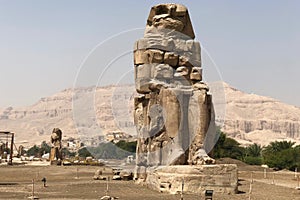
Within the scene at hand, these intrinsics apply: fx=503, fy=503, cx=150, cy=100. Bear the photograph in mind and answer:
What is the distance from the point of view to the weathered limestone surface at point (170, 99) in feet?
67.9

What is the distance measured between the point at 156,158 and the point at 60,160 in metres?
25.3

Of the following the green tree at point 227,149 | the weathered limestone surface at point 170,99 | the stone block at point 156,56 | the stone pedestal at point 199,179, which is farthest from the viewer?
the green tree at point 227,149

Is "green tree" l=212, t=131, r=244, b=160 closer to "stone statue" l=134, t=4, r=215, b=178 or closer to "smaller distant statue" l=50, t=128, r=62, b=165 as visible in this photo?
"smaller distant statue" l=50, t=128, r=62, b=165

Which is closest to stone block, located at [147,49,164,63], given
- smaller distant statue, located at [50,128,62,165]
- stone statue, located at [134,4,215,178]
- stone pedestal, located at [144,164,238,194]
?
stone statue, located at [134,4,215,178]

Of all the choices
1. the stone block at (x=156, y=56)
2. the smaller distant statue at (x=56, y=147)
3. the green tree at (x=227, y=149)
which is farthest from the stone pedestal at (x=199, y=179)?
the green tree at (x=227, y=149)

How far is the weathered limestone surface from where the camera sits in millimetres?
20703

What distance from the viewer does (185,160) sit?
67.9 ft

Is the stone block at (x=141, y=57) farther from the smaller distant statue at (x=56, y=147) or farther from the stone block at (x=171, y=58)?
the smaller distant statue at (x=56, y=147)

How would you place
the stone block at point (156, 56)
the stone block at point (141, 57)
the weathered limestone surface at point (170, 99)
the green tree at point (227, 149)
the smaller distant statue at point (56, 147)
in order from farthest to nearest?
the green tree at point (227, 149) < the smaller distant statue at point (56, 147) < the stone block at point (141, 57) < the stone block at point (156, 56) < the weathered limestone surface at point (170, 99)

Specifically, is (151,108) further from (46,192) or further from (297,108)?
(297,108)

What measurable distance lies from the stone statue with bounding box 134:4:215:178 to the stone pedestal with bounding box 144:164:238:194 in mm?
1824

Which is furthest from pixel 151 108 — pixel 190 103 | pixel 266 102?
pixel 266 102

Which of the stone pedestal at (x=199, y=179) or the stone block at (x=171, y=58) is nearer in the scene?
the stone pedestal at (x=199, y=179)

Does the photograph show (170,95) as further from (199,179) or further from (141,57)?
(199,179)
